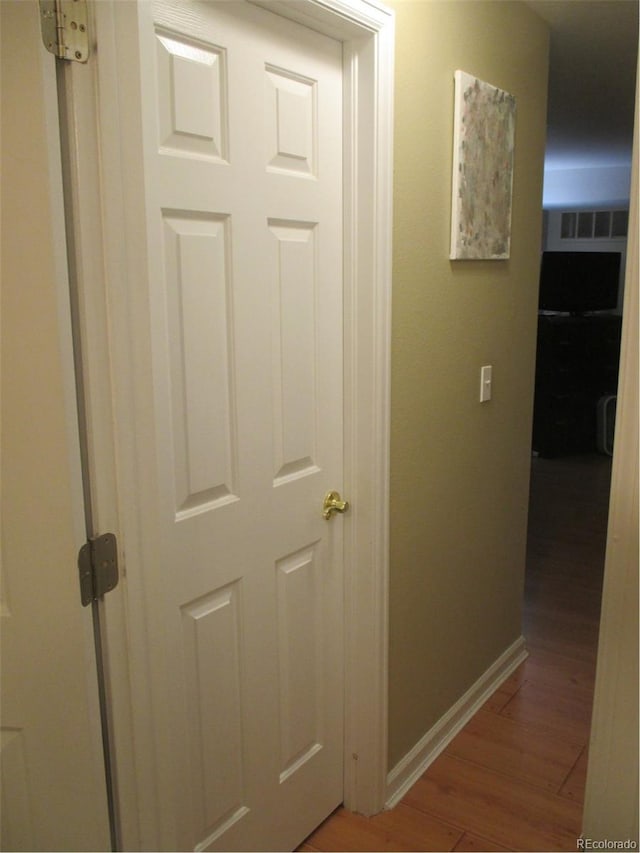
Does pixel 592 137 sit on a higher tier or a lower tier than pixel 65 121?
higher

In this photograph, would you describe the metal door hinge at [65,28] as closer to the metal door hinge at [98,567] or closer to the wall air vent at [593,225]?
the metal door hinge at [98,567]

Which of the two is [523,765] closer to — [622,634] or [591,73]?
[622,634]

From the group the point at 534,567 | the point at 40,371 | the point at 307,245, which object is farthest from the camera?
the point at 534,567

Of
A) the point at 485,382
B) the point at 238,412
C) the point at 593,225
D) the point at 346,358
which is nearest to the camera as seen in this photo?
the point at 238,412

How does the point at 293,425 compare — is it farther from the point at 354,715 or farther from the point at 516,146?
the point at 516,146

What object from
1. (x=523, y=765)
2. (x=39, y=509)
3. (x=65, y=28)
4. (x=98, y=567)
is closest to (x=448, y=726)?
(x=523, y=765)

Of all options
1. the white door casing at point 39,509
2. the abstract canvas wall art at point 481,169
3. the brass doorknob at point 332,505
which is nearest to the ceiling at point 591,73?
the abstract canvas wall art at point 481,169

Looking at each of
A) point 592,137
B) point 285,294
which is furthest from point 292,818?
point 592,137

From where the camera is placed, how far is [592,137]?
202 inches

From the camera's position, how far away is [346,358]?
181cm

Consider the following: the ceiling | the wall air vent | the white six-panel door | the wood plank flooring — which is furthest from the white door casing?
the wall air vent

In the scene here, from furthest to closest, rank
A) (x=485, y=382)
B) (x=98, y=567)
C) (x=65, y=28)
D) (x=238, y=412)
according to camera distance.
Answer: (x=485, y=382)
(x=238, y=412)
(x=98, y=567)
(x=65, y=28)

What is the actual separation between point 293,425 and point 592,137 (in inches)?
176

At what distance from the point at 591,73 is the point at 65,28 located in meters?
2.90
